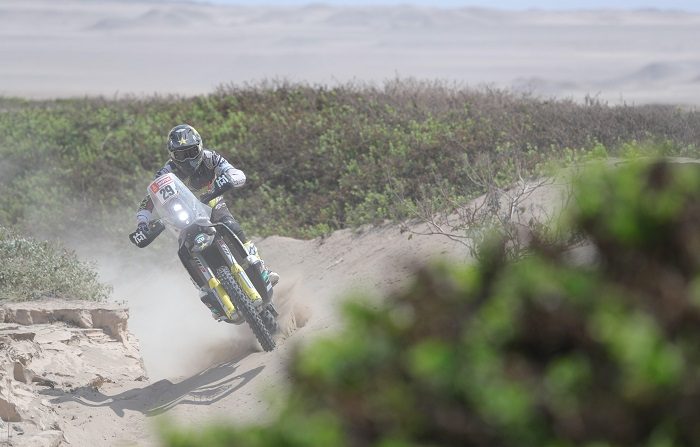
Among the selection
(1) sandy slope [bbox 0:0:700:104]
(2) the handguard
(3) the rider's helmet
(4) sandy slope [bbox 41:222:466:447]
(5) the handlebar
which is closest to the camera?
(4) sandy slope [bbox 41:222:466:447]

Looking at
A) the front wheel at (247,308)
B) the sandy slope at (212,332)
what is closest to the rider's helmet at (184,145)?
the front wheel at (247,308)

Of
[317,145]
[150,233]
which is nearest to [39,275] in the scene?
[150,233]

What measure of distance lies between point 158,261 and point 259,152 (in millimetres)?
2432

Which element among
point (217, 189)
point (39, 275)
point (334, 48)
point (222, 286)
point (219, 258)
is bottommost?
point (222, 286)

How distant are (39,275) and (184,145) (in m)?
1.92

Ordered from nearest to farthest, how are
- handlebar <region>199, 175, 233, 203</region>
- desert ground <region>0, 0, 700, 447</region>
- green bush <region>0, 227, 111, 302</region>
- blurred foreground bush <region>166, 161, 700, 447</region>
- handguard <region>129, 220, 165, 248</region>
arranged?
blurred foreground bush <region>166, 161, 700, 447</region> → desert ground <region>0, 0, 700, 447</region> → handlebar <region>199, 175, 233, 203</region> → handguard <region>129, 220, 165, 248</region> → green bush <region>0, 227, 111, 302</region>

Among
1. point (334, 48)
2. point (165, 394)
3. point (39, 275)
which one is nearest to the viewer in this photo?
point (165, 394)

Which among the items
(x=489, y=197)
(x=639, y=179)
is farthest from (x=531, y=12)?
(x=639, y=179)

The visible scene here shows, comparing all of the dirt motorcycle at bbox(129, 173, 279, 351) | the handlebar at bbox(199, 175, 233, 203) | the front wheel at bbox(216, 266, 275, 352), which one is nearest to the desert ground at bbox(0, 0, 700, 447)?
the front wheel at bbox(216, 266, 275, 352)

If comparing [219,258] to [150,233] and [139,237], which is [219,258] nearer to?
[150,233]

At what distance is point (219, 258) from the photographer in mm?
10289

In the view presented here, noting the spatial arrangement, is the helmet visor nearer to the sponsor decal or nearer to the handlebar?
the handlebar

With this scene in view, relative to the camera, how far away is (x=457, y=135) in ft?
53.6

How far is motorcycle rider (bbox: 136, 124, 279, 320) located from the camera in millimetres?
10328
